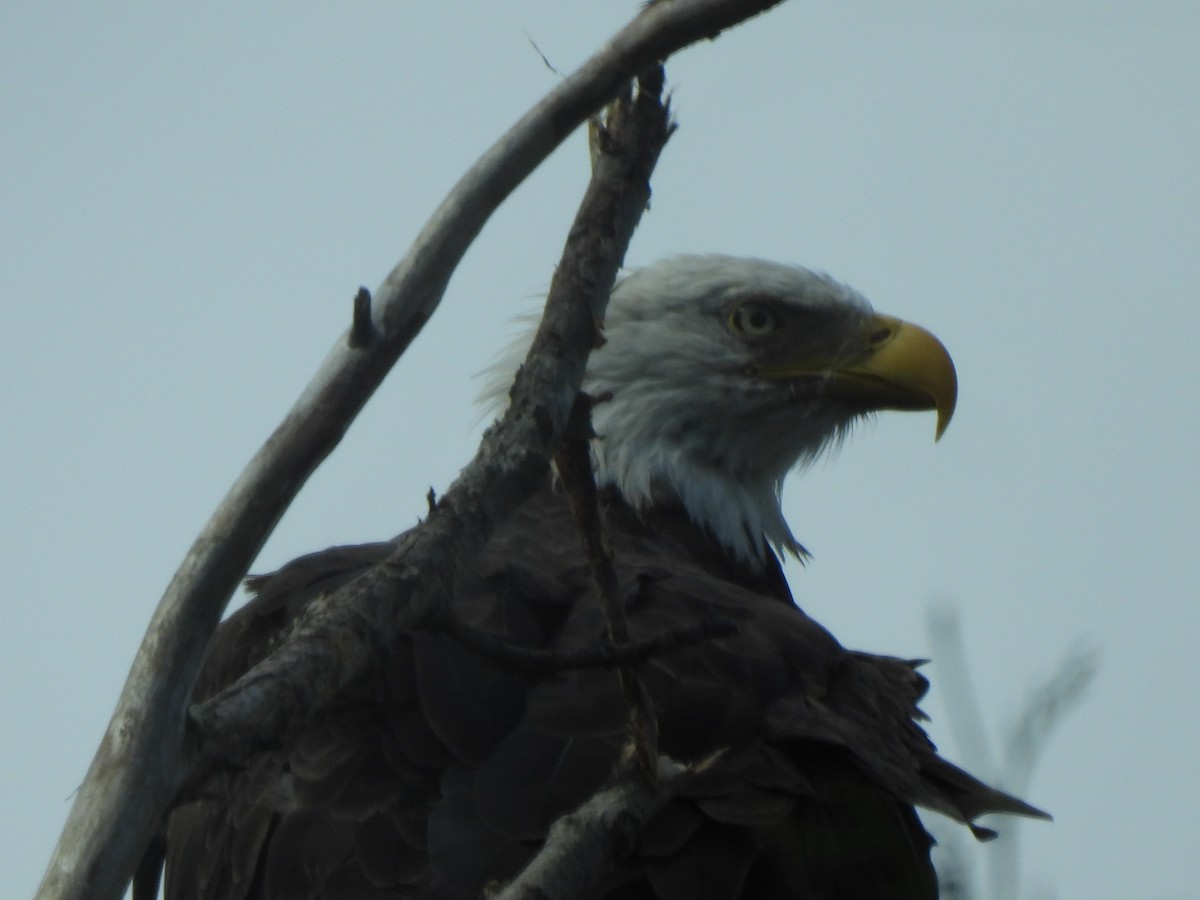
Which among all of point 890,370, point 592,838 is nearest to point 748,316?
point 890,370

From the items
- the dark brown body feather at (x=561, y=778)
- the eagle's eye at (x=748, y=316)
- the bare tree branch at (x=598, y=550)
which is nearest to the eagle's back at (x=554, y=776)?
the dark brown body feather at (x=561, y=778)

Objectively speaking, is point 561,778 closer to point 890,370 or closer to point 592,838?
point 592,838

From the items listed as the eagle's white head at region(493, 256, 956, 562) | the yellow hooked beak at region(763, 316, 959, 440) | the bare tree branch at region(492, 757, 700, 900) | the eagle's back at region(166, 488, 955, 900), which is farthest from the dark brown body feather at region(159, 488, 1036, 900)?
the yellow hooked beak at region(763, 316, 959, 440)

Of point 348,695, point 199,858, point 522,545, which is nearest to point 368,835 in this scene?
point 348,695

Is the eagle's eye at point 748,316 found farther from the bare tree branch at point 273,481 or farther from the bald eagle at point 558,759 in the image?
the bare tree branch at point 273,481

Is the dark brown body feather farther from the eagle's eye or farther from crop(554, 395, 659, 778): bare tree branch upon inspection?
the eagle's eye

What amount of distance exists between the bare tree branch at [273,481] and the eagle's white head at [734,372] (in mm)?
2468

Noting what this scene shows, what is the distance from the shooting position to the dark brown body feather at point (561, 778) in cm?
325

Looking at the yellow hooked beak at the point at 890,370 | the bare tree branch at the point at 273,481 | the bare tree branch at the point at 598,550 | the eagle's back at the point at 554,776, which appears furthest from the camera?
the yellow hooked beak at the point at 890,370

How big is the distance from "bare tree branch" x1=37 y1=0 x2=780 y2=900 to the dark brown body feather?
2.18 feet

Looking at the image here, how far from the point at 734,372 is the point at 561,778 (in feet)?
8.27

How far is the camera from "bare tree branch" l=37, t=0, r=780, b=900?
2102mm

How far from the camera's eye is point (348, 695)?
3486 mm

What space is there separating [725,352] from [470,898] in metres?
2.81
